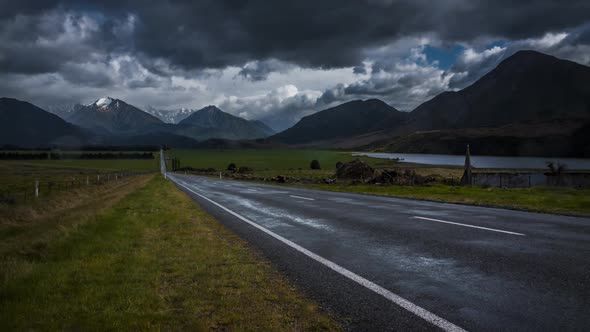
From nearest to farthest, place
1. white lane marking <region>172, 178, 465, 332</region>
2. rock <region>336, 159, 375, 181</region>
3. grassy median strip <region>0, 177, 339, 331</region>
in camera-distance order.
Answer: white lane marking <region>172, 178, 465, 332</region> → grassy median strip <region>0, 177, 339, 331</region> → rock <region>336, 159, 375, 181</region>

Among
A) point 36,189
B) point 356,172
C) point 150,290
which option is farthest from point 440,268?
point 356,172

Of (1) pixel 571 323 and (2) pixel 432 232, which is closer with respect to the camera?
(1) pixel 571 323

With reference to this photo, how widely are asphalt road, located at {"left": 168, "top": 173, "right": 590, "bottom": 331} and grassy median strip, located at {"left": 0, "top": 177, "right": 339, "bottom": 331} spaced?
579 mm

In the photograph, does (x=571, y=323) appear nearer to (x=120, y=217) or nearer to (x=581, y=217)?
(x=581, y=217)

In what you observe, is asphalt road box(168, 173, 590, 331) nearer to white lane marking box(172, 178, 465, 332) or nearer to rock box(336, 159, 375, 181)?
white lane marking box(172, 178, 465, 332)

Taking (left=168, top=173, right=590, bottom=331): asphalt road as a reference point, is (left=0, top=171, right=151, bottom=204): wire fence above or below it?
below

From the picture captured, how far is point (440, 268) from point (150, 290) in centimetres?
467

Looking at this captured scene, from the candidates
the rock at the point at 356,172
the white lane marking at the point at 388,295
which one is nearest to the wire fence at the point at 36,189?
the white lane marking at the point at 388,295

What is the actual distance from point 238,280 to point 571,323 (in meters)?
4.36

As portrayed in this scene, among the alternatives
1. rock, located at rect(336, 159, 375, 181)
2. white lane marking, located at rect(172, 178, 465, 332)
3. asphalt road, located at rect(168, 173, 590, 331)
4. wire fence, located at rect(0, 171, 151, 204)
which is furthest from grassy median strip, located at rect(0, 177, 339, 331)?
rock, located at rect(336, 159, 375, 181)

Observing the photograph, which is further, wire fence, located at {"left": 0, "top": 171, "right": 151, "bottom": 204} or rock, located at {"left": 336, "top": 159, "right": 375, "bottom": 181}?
rock, located at {"left": 336, "top": 159, "right": 375, "bottom": 181}

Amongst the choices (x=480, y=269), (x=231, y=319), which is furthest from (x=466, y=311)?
(x=231, y=319)

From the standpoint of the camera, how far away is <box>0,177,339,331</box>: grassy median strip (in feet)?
14.3

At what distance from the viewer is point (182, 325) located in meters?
4.28
